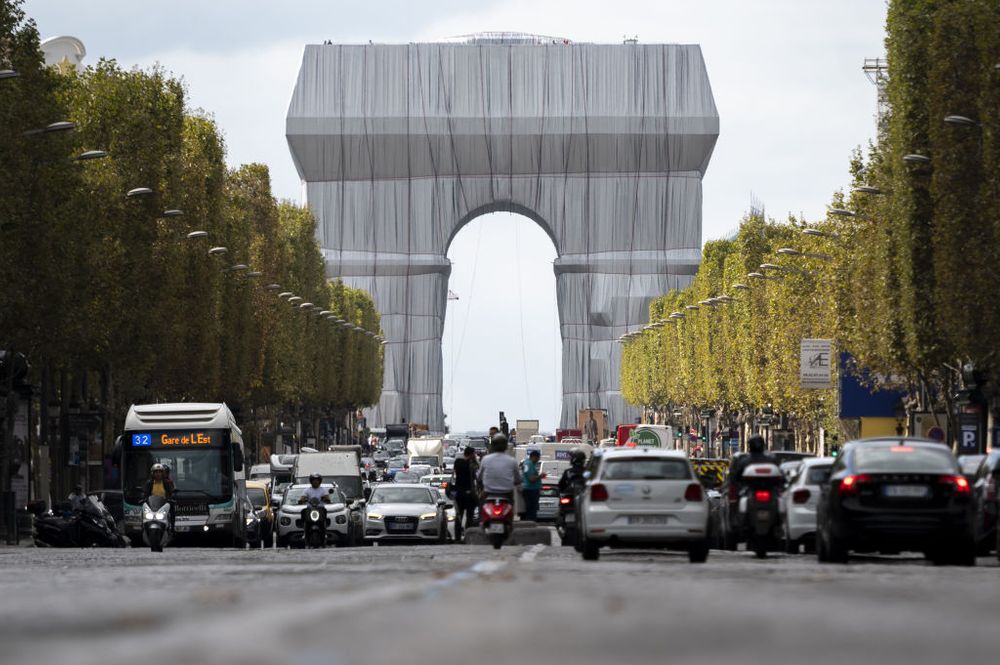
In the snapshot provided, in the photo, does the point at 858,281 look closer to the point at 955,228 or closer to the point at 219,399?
the point at 955,228

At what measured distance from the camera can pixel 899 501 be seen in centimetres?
2455

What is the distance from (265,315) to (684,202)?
87.0 m

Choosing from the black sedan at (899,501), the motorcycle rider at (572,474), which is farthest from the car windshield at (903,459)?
the motorcycle rider at (572,474)

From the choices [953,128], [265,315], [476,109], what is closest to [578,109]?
[476,109]

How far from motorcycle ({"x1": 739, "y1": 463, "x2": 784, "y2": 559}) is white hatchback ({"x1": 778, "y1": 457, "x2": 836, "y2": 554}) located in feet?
4.37

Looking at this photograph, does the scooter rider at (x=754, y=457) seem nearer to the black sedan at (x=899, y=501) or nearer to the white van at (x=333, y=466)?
the black sedan at (x=899, y=501)

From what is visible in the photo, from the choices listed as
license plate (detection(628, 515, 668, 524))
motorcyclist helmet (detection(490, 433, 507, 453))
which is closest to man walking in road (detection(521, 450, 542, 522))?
motorcyclist helmet (detection(490, 433, 507, 453))

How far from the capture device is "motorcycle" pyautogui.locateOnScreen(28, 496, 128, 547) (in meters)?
42.8

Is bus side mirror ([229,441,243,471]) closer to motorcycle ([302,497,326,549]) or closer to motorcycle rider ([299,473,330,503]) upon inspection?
motorcycle rider ([299,473,330,503])

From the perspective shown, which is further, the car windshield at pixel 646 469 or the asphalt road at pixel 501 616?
the car windshield at pixel 646 469

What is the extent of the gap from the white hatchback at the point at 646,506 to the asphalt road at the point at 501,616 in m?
4.20

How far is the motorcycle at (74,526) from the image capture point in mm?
42812

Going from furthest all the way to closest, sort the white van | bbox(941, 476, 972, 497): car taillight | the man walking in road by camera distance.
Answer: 1. the white van
2. the man walking in road
3. bbox(941, 476, 972, 497): car taillight

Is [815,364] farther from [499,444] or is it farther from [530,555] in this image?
[530,555]
